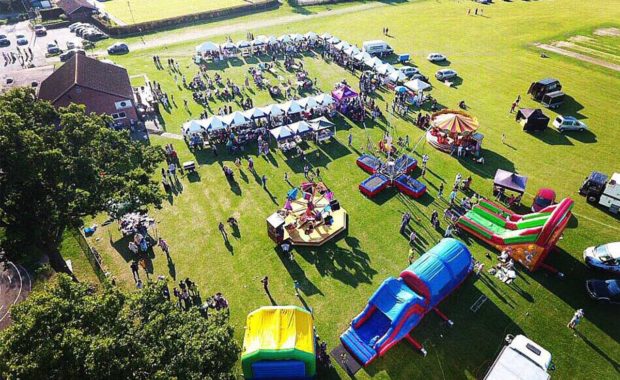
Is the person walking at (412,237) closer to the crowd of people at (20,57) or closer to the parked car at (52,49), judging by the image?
the crowd of people at (20,57)

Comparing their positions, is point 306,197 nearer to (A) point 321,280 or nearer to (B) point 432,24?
(A) point 321,280

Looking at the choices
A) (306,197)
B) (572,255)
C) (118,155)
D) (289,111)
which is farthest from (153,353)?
(289,111)

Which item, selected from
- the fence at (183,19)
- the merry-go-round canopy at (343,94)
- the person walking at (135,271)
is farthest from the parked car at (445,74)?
the fence at (183,19)

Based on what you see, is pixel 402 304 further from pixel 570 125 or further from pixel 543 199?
pixel 570 125

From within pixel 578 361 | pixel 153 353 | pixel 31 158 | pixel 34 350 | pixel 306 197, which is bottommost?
pixel 578 361

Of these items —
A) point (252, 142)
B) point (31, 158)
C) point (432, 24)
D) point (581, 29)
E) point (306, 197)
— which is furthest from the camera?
point (432, 24)
